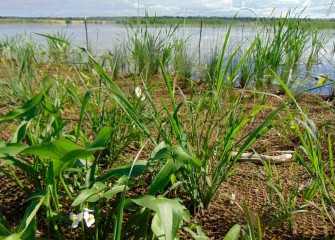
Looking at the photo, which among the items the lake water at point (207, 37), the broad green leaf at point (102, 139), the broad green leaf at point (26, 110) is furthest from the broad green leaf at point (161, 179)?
the lake water at point (207, 37)

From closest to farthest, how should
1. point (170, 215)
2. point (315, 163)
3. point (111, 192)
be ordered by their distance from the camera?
point (170, 215)
point (111, 192)
point (315, 163)

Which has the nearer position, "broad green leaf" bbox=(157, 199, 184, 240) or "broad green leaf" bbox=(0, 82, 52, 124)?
"broad green leaf" bbox=(157, 199, 184, 240)

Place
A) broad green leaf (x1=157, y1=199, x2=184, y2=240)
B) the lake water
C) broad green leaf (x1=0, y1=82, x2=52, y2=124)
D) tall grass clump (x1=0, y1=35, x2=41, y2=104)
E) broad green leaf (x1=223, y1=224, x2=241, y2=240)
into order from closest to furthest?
1. broad green leaf (x1=157, y1=199, x2=184, y2=240)
2. broad green leaf (x1=223, y1=224, x2=241, y2=240)
3. broad green leaf (x1=0, y1=82, x2=52, y2=124)
4. tall grass clump (x1=0, y1=35, x2=41, y2=104)
5. the lake water

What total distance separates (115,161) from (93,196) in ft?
1.69

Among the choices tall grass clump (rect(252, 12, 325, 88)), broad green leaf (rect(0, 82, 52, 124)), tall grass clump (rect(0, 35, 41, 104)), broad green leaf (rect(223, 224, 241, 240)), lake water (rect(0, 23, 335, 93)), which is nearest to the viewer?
broad green leaf (rect(223, 224, 241, 240))

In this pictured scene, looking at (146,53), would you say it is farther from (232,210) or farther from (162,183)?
(162,183)

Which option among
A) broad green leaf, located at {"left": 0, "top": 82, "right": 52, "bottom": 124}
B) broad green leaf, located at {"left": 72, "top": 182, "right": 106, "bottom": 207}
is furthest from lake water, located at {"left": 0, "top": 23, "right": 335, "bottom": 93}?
broad green leaf, located at {"left": 72, "top": 182, "right": 106, "bottom": 207}

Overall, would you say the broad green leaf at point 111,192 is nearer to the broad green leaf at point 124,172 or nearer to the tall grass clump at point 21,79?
the broad green leaf at point 124,172

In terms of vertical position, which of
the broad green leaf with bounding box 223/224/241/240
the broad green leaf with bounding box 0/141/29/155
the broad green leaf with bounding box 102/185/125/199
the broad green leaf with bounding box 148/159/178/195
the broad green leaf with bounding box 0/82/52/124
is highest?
the broad green leaf with bounding box 0/82/52/124

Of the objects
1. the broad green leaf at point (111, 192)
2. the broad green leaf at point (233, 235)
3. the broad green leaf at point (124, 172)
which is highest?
the broad green leaf at point (124, 172)

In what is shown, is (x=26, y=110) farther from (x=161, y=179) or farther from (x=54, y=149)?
(x=161, y=179)

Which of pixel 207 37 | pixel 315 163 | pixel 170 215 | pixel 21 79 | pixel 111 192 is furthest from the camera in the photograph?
pixel 207 37

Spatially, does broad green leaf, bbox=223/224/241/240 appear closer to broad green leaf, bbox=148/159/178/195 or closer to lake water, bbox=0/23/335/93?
broad green leaf, bbox=148/159/178/195

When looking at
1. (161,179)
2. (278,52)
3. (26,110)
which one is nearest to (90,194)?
(161,179)
